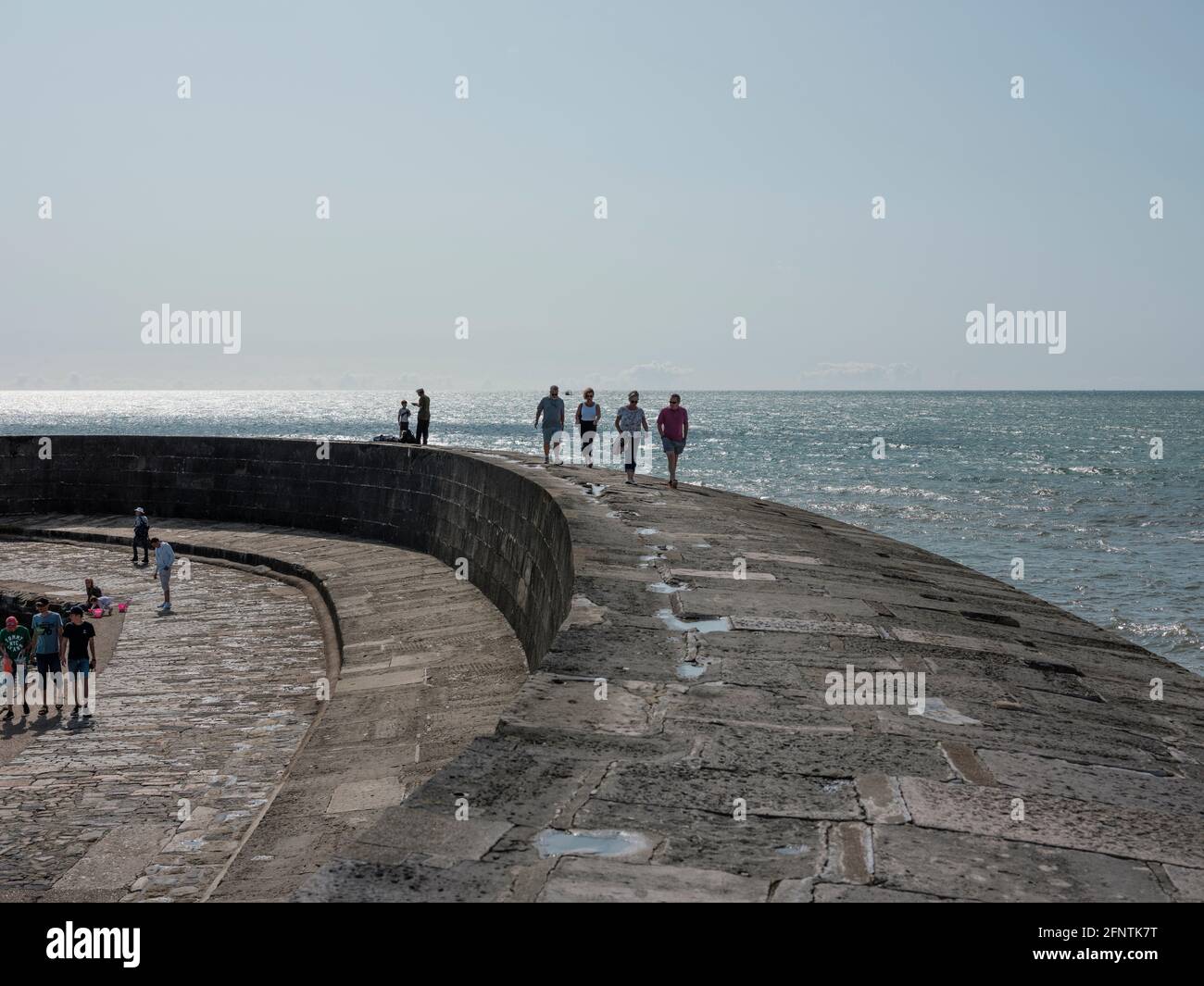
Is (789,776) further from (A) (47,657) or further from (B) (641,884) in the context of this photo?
(A) (47,657)

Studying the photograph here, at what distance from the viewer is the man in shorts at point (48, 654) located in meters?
10.6

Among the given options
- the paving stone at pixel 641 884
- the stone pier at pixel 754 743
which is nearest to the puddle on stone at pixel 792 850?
the stone pier at pixel 754 743

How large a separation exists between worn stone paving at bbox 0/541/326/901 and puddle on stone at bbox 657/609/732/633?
3079 mm

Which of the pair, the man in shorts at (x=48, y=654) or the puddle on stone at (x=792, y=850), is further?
the man in shorts at (x=48, y=654)

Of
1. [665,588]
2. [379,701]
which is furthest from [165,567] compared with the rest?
[665,588]

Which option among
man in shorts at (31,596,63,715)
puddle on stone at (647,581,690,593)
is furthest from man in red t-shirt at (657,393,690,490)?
man in shorts at (31,596,63,715)

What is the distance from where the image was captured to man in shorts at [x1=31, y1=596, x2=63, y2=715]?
10602 millimetres

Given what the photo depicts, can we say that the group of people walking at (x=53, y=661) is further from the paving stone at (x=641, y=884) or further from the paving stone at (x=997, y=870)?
the paving stone at (x=997, y=870)

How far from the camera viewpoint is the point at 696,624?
630 cm

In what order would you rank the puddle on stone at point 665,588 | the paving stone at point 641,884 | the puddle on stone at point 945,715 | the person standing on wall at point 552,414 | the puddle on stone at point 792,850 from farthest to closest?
1. the person standing on wall at point 552,414
2. the puddle on stone at point 665,588
3. the puddle on stone at point 945,715
4. the puddle on stone at point 792,850
5. the paving stone at point 641,884

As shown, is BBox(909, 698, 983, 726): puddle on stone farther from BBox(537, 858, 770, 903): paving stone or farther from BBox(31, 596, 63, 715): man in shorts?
BBox(31, 596, 63, 715): man in shorts

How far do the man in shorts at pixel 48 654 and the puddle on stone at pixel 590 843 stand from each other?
8720mm
